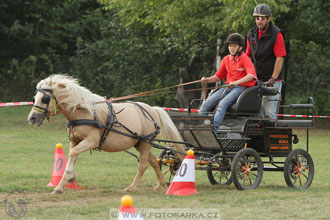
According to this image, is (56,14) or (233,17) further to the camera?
(56,14)

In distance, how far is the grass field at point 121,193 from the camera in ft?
22.8

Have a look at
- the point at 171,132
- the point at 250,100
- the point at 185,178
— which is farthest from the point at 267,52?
the point at 185,178

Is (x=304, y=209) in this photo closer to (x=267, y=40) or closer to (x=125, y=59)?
(x=267, y=40)

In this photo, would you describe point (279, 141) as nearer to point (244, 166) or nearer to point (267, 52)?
point (244, 166)

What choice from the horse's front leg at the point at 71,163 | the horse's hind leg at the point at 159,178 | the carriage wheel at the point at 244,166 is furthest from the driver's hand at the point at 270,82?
the horse's front leg at the point at 71,163

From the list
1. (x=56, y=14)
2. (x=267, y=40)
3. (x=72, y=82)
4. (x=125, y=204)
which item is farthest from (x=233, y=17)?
(x=125, y=204)

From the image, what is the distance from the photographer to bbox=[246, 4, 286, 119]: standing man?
9.29m

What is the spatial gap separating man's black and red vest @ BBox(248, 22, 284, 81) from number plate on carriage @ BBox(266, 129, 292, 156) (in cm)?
84

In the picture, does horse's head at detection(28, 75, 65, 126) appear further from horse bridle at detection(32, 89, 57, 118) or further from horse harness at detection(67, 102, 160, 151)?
horse harness at detection(67, 102, 160, 151)

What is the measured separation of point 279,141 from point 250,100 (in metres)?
0.95

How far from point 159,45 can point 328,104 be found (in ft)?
25.0

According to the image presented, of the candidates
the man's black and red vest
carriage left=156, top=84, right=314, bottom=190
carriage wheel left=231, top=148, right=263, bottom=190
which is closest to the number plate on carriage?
carriage left=156, top=84, right=314, bottom=190

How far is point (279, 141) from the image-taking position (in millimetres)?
9492

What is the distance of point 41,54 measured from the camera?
29641mm
